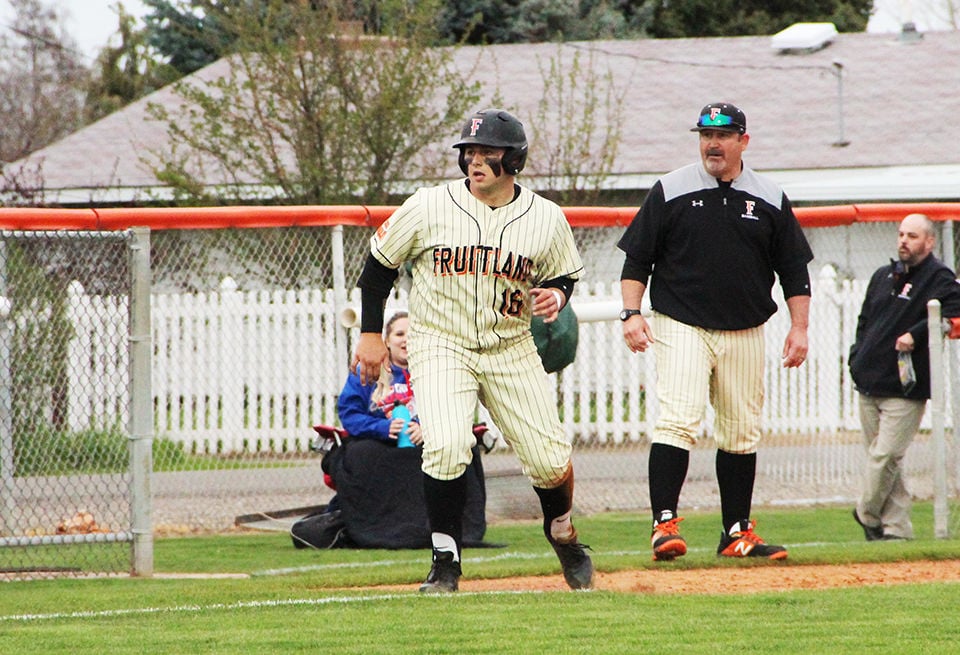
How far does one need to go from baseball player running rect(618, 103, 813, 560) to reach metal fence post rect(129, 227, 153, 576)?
2.53 metres

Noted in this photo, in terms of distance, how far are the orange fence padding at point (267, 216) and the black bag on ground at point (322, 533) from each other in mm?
1854

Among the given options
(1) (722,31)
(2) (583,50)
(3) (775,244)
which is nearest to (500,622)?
(3) (775,244)

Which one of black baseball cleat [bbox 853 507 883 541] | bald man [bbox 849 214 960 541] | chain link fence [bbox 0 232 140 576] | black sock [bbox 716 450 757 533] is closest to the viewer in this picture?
black sock [bbox 716 450 757 533]

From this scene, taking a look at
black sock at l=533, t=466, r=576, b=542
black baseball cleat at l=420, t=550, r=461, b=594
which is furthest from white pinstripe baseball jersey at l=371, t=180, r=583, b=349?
black baseball cleat at l=420, t=550, r=461, b=594

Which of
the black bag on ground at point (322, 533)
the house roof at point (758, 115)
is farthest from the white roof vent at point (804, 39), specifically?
the black bag on ground at point (322, 533)

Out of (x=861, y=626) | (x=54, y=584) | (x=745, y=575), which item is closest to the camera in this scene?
(x=861, y=626)

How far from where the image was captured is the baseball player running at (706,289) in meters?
7.13

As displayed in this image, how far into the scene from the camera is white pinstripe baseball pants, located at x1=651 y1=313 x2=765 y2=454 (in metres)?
7.12

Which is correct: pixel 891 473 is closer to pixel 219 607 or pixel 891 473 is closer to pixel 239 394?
pixel 239 394

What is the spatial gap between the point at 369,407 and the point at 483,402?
2.83 metres

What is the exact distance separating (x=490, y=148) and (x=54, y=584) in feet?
10.9

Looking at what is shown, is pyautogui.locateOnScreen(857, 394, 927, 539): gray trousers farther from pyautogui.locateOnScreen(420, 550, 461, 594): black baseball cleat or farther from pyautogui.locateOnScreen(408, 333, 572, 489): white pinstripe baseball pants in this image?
pyautogui.locateOnScreen(420, 550, 461, 594): black baseball cleat

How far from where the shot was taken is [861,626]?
536cm

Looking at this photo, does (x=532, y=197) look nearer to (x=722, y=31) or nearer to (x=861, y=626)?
(x=861, y=626)
